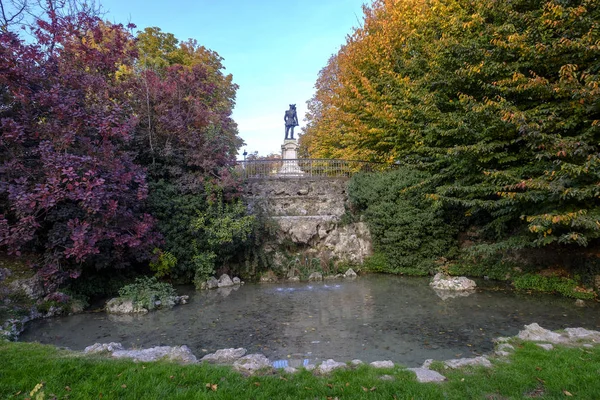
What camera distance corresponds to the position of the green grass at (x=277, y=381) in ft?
10.9

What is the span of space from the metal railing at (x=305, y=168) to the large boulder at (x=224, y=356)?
35.6 feet

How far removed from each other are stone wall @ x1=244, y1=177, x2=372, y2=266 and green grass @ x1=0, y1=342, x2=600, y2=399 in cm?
A: 838

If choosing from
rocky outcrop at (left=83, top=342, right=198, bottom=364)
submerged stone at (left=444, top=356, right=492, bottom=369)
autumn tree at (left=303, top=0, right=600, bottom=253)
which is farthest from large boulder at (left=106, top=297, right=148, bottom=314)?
autumn tree at (left=303, top=0, right=600, bottom=253)

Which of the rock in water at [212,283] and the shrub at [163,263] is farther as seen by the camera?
the rock in water at [212,283]

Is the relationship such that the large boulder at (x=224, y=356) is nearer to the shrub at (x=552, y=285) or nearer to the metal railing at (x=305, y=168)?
the shrub at (x=552, y=285)

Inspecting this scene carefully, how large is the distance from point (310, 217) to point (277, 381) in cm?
964

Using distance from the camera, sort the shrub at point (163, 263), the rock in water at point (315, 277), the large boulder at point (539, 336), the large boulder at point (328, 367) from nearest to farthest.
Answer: the large boulder at point (328, 367) < the large boulder at point (539, 336) < the shrub at point (163, 263) < the rock in water at point (315, 277)

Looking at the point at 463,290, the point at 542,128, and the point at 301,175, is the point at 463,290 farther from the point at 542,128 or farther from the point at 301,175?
the point at 301,175

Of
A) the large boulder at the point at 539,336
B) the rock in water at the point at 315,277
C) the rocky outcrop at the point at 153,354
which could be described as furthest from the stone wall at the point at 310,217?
the large boulder at the point at 539,336

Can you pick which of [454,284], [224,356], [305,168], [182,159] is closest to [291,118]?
[305,168]

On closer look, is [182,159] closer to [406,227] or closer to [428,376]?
[406,227]

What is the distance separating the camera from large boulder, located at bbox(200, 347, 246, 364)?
15.2ft

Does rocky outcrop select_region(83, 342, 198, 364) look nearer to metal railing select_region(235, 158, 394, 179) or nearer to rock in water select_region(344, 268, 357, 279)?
rock in water select_region(344, 268, 357, 279)

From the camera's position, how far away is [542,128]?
7.87 meters
